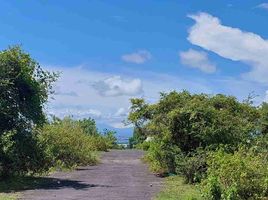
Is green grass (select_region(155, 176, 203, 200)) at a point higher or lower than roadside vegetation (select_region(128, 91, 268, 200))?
lower

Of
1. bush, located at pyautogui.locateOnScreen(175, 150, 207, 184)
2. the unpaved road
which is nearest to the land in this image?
the unpaved road

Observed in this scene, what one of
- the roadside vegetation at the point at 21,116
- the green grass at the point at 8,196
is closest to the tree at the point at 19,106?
the roadside vegetation at the point at 21,116

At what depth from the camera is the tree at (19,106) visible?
69.6 ft

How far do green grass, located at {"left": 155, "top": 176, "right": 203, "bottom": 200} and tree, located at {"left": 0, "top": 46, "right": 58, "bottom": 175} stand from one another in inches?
235

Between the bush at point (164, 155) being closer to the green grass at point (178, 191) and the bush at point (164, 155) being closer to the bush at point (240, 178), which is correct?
the green grass at point (178, 191)

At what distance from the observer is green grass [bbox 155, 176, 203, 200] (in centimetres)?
1620

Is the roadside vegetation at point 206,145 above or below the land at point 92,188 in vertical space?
above

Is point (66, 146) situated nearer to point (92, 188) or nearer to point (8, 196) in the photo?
point (92, 188)

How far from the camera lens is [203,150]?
2141 centimetres

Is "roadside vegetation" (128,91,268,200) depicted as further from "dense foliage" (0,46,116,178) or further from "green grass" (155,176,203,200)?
"dense foliage" (0,46,116,178)

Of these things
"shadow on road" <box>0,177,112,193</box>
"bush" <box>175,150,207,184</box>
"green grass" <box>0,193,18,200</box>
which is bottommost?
"green grass" <box>0,193,18,200</box>

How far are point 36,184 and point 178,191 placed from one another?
619 centimetres

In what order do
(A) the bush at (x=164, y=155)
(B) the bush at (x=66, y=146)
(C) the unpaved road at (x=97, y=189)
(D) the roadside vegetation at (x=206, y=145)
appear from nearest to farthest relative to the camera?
1. (D) the roadside vegetation at (x=206, y=145)
2. (C) the unpaved road at (x=97, y=189)
3. (A) the bush at (x=164, y=155)
4. (B) the bush at (x=66, y=146)

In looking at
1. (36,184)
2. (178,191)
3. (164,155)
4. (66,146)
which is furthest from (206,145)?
(66,146)
